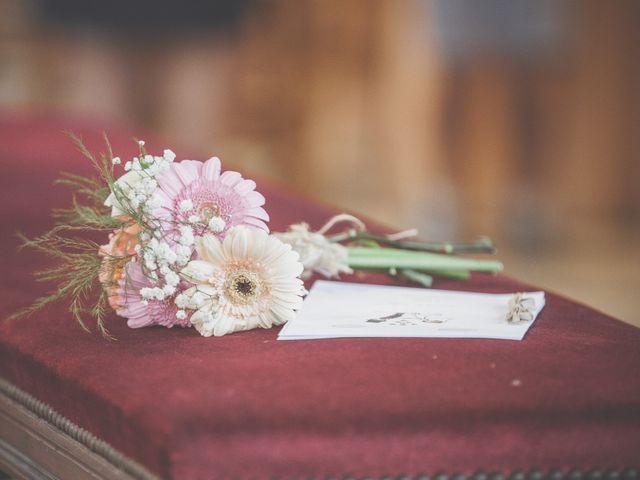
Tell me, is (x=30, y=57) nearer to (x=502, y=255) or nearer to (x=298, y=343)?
(x=502, y=255)

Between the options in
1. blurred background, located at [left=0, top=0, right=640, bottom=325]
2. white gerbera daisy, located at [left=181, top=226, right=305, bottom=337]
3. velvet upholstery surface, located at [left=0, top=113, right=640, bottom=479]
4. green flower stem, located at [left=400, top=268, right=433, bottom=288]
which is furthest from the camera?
blurred background, located at [left=0, top=0, right=640, bottom=325]

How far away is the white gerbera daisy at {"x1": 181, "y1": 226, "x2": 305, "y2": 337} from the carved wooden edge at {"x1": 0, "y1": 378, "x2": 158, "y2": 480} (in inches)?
6.1

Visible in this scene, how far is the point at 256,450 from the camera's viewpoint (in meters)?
0.74

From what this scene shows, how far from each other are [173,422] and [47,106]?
13.6 feet

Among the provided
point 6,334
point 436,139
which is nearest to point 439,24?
point 436,139

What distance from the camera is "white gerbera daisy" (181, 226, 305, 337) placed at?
0.91 m

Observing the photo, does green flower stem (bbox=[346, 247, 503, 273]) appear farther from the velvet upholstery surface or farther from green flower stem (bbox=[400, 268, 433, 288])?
the velvet upholstery surface

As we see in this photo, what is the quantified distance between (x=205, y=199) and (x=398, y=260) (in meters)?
0.36

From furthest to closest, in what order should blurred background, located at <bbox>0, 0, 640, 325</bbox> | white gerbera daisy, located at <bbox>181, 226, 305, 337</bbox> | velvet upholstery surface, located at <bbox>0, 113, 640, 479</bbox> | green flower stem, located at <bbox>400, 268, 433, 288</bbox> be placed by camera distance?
blurred background, located at <bbox>0, 0, 640, 325</bbox> < green flower stem, located at <bbox>400, 268, 433, 288</bbox> < white gerbera daisy, located at <bbox>181, 226, 305, 337</bbox> < velvet upholstery surface, located at <bbox>0, 113, 640, 479</bbox>

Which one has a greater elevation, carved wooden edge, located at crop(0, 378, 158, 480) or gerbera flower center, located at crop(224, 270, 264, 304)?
gerbera flower center, located at crop(224, 270, 264, 304)

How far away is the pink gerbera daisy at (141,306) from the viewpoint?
0.94 m

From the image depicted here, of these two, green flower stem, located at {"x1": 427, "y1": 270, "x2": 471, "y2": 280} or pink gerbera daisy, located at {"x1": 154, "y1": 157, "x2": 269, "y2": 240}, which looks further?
green flower stem, located at {"x1": 427, "y1": 270, "x2": 471, "y2": 280}

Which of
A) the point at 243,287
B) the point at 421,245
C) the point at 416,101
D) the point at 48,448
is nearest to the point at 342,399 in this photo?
the point at 243,287

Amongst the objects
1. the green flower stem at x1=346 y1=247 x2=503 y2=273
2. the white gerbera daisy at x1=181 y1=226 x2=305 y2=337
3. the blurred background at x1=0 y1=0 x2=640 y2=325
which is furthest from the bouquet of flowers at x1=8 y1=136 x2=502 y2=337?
the blurred background at x1=0 y1=0 x2=640 y2=325
